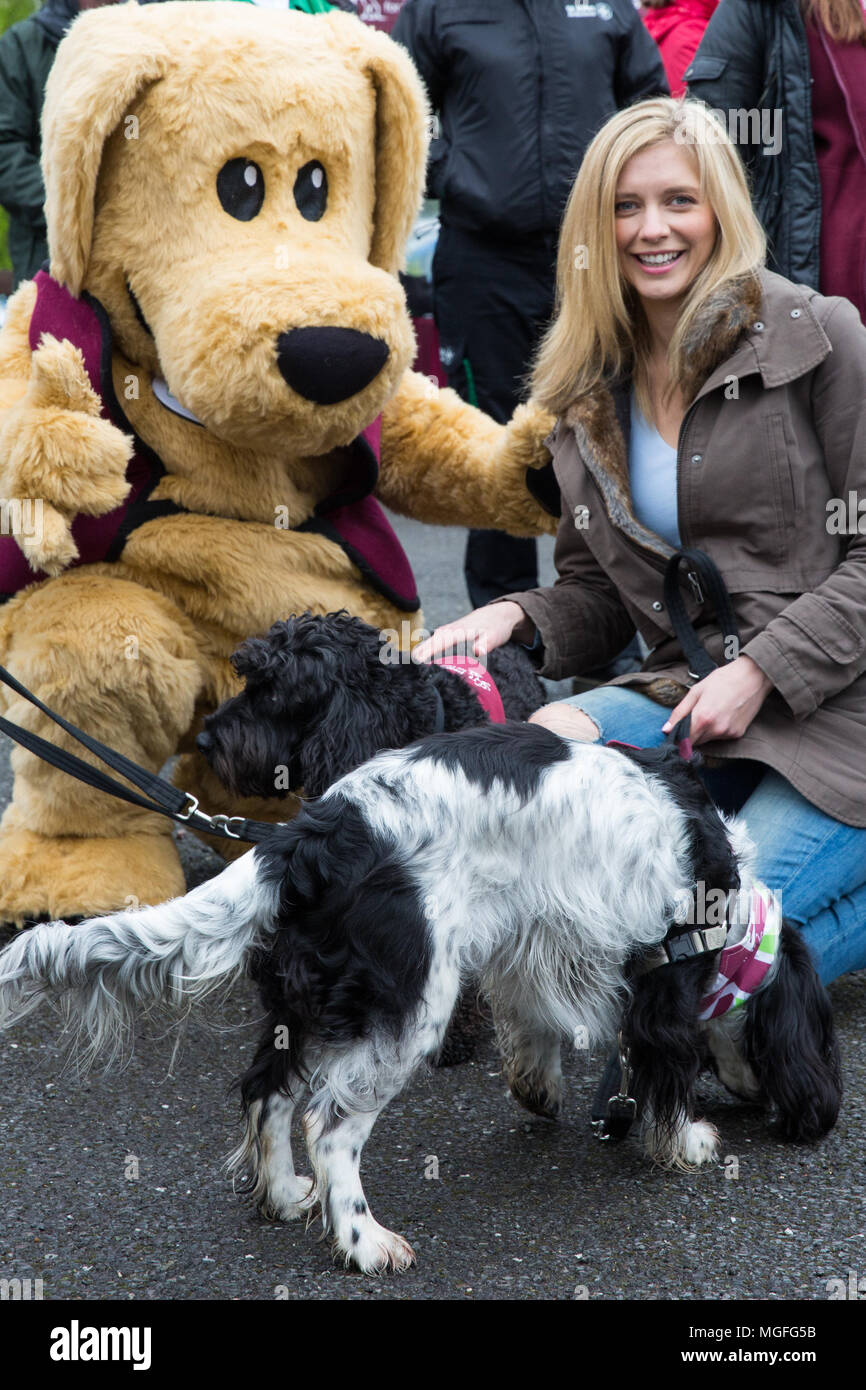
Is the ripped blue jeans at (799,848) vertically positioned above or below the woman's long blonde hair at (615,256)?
below

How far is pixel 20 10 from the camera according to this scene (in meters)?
12.5

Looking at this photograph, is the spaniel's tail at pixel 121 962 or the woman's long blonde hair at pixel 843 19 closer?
the spaniel's tail at pixel 121 962

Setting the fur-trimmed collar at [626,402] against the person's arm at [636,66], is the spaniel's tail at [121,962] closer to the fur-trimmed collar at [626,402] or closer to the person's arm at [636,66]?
the fur-trimmed collar at [626,402]

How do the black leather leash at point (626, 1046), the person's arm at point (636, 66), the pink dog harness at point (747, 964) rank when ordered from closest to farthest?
the black leather leash at point (626, 1046), the pink dog harness at point (747, 964), the person's arm at point (636, 66)

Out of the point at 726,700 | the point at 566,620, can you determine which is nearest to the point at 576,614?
the point at 566,620

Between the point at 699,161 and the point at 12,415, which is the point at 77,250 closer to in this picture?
the point at 12,415

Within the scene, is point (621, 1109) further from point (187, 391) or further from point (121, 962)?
point (187, 391)

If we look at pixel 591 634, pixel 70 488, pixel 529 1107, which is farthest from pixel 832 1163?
pixel 70 488

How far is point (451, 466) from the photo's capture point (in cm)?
387

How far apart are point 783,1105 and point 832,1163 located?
0.13 metres

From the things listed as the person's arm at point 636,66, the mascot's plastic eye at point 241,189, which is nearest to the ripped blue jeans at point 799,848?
the mascot's plastic eye at point 241,189

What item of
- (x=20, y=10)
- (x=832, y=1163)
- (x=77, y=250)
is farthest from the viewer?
(x=20, y=10)

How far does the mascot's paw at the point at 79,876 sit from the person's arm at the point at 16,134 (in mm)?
2977

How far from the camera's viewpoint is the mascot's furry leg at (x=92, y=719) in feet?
11.1
